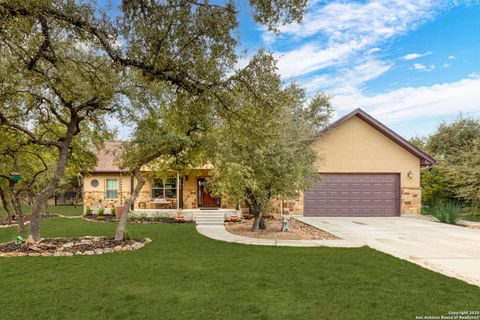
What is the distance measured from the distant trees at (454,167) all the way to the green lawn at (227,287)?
12.2m

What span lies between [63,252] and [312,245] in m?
7.43

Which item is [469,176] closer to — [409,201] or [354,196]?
[409,201]

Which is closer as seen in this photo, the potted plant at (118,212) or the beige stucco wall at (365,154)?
the potted plant at (118,212)

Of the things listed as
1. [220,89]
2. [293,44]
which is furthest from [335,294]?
[293,44]

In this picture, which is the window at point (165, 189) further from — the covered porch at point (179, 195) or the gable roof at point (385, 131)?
the gable roof at point (385, 131)

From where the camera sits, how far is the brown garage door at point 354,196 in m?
19.1

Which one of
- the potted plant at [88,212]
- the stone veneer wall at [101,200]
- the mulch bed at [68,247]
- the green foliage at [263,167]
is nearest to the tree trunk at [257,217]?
the green foliage at [263,167]

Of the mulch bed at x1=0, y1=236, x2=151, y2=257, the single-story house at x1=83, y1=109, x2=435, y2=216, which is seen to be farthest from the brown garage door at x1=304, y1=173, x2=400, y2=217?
the mulch bed at x1=0, y1=236, x2=151, y2=257

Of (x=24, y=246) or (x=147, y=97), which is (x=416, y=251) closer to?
(x=147, y=97)

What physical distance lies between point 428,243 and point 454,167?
10.2 meters

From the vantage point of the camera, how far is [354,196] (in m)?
19.2

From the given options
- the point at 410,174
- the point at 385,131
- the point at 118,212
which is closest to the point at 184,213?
the point at 118,212

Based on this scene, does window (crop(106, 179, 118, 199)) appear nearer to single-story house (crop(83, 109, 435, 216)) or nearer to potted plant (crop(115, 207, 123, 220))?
single-story house (crop(83, 109, 435, 216))

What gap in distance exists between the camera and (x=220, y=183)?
11914 mm
